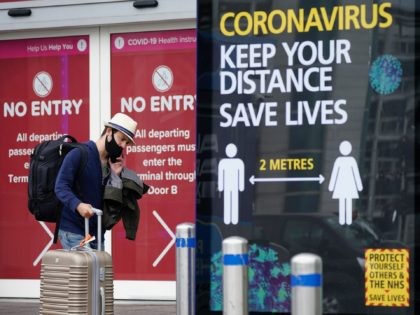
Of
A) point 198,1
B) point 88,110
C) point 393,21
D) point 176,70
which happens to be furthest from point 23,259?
point 393,21

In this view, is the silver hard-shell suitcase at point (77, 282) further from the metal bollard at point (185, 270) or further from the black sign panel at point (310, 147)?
the black sign panel at point (310, 147)

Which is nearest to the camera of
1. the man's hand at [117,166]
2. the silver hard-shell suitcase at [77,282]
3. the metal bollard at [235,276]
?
the metal bollard at [235,276]

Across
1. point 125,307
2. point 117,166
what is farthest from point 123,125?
point 125,307

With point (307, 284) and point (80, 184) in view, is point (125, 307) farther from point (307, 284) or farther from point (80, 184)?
point (307, 284)

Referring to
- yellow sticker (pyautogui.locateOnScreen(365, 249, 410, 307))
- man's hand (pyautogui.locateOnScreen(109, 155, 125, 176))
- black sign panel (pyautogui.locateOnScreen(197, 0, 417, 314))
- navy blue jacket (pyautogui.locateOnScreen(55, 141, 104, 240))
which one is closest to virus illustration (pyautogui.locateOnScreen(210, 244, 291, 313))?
black sign panel (pyautogui.locateOnScreen(197, 0, 417, 314))

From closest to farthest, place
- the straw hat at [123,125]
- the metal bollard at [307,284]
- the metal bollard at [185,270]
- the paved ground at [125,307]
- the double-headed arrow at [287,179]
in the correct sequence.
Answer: the metal bollard at [307,284]
the double-headed arrow at [287,179]
the metal bollard at [185,270]
the straw hat at [123,125]
the paved ground at [125,307]

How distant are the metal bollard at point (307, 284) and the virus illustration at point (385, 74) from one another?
1.51 metres

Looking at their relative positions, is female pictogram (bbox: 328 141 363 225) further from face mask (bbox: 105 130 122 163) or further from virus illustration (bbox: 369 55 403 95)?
face mask (bbox: 105 130 122 163)

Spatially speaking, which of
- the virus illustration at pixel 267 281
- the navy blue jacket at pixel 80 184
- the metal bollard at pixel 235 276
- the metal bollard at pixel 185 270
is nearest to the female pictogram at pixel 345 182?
the virus illustration at pixel 267 281

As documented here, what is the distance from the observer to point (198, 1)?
6.66 metres

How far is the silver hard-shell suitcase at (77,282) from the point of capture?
726 centimetres

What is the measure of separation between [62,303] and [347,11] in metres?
2.75

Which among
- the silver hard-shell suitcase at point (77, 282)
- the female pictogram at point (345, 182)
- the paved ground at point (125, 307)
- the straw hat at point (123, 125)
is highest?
the straw hat at point (123, 125)

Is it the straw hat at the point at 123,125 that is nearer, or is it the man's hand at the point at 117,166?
the straw hat at the point at 123,125
